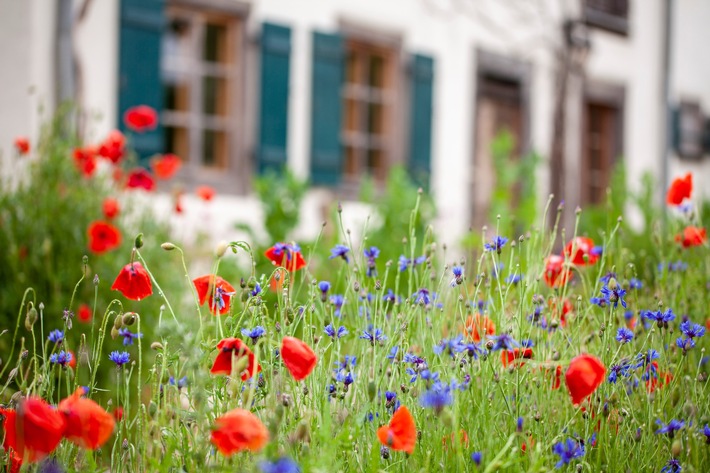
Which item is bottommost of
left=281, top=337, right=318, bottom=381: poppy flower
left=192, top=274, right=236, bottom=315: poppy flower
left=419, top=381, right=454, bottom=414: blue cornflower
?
left=419, top=381, right=454, bottom=414: blue cornflower

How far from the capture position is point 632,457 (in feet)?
6.47

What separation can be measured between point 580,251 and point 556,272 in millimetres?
80

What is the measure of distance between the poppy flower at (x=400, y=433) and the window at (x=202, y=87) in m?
5.36

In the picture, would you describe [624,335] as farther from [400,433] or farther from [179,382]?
[179,382]

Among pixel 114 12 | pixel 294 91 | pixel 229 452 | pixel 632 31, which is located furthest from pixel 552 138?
pixel 229 452

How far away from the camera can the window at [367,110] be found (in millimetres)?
7852

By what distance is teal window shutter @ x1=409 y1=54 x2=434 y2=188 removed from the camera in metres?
8.09

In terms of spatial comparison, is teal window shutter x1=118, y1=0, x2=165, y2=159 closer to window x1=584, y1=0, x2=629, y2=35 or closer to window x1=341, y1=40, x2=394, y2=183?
window x1=341, y1=40, x2=394, y2=183

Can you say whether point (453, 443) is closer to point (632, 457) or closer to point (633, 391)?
point (632, 457)

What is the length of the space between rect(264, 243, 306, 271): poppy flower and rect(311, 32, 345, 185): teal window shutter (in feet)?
17.0

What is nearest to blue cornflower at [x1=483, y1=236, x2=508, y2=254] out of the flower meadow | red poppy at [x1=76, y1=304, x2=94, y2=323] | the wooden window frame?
the flower meadow

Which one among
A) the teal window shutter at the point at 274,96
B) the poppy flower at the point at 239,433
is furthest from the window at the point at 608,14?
the poppy flower at the point at 239,433

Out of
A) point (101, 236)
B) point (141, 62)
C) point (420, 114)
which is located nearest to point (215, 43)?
point (141, 62)

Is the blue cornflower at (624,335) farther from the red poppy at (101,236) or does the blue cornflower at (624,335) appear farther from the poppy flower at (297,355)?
the red poppy at (101,236)
